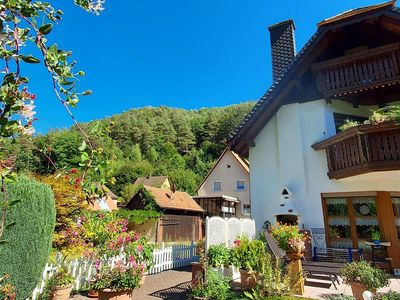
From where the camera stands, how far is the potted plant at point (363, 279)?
6.16m

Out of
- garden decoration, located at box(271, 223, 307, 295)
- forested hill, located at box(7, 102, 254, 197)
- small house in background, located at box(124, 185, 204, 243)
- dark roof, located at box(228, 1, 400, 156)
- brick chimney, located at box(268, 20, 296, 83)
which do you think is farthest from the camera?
forested hill, located at box(7, 102, 254, 197)

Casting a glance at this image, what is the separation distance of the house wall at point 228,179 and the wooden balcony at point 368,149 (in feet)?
63.4

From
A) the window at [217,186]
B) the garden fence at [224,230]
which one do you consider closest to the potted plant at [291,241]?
the garden fence at [224,230]

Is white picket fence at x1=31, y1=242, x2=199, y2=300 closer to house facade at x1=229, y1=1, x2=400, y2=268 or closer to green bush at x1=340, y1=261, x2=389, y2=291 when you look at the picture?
house facade at x1=229, y1=1, x2=400, y2=268

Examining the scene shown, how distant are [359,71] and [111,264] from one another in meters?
11.5

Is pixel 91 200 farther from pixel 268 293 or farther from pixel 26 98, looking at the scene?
pixel 268 293

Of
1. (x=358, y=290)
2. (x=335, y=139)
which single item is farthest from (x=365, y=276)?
(x=335, y=139)

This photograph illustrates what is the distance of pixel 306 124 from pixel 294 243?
20.6ft

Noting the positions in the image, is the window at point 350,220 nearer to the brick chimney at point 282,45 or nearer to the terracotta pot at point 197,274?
the terracotta pot at point 197,274

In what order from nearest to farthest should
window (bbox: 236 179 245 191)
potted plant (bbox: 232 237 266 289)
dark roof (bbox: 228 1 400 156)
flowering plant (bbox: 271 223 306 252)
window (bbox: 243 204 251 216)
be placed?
A: flowering plant (bbox: 271 223 306 252), potted plant (bbox: 232 237 266 289), dark roof (bbox: 228 1 400 156), window (bbox: 243 204 251 216), window (bbox: 236 179 245 191)

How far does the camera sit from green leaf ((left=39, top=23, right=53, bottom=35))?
4.66ft

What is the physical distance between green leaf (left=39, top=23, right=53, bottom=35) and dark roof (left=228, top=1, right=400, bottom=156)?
11.7m

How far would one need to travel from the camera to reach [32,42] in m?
1.53

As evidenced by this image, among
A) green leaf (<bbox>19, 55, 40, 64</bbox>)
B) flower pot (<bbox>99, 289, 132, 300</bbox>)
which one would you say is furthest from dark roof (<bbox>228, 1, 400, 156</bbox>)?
green leaf (<bbox>19, 55, 40, 64</bbox>)
